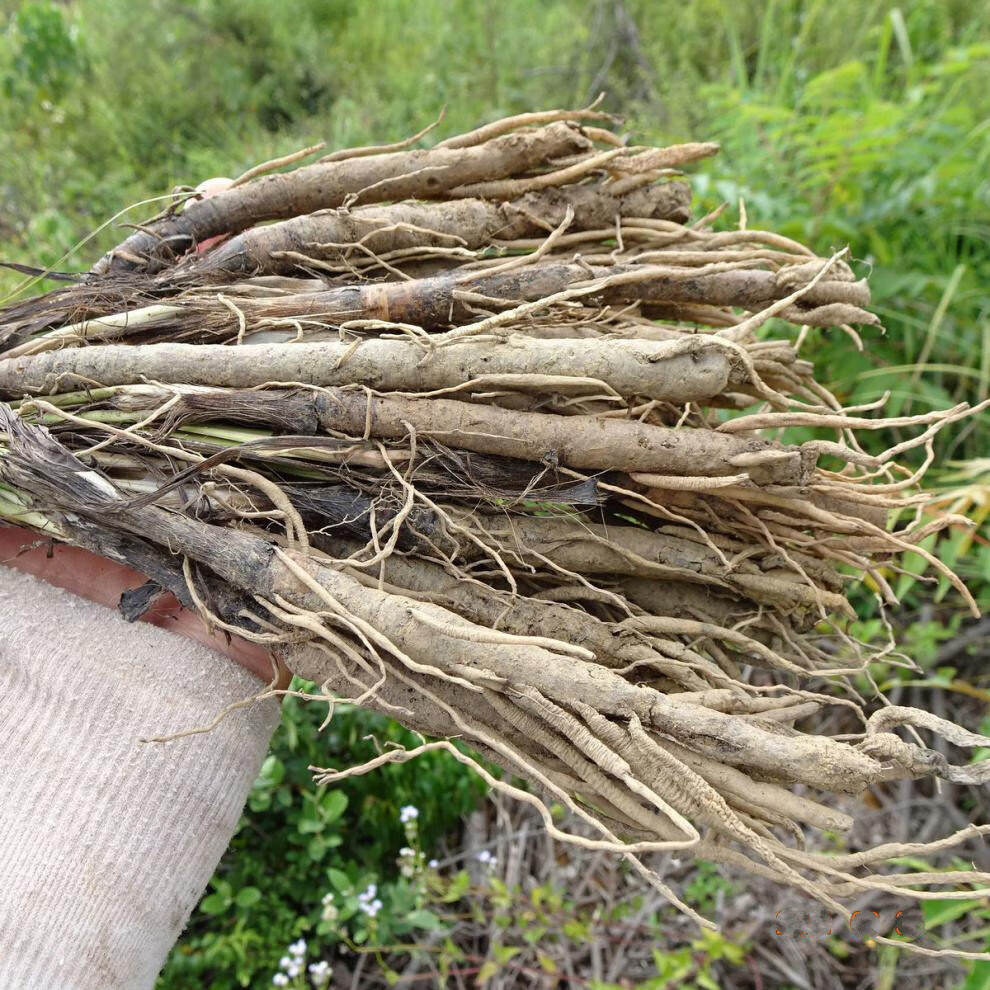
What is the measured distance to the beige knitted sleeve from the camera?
100 centimetres

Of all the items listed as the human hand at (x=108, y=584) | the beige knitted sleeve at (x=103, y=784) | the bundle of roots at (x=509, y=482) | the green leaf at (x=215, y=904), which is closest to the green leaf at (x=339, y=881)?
the green leaf at (x=215, y=904)

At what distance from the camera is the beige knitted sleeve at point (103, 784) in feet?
3.29

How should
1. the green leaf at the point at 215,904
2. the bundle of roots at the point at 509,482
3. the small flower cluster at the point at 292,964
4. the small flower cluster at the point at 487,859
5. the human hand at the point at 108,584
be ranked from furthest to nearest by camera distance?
the small flower cluster at the point at 487,859
the green leaf at the point at 215,904
the small flower cluster at the point at 292,964
the human hand at the point at 108,584
the bundle of roots at the point at 509,482

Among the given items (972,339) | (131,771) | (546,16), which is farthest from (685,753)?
(546,16)

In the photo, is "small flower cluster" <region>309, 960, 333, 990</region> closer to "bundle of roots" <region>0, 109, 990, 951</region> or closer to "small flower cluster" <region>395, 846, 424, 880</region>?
"small flower cluster" <region>395, 846, 424, 880</region>

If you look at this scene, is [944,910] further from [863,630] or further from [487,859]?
[487,859]

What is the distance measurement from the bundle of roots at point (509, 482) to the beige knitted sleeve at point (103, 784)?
0.12 metres

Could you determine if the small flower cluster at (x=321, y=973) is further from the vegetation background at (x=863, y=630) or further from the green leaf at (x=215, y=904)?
the green leaf at (x=215, y=904)

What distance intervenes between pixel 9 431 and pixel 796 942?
5.98 ft

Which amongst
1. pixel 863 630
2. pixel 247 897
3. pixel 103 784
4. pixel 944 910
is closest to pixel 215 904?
pixel 247 897

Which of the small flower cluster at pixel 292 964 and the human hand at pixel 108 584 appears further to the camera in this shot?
the small flower cluster at pixel 292 964

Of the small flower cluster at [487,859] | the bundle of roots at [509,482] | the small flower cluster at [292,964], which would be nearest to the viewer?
the bundle of roots at [509,482]

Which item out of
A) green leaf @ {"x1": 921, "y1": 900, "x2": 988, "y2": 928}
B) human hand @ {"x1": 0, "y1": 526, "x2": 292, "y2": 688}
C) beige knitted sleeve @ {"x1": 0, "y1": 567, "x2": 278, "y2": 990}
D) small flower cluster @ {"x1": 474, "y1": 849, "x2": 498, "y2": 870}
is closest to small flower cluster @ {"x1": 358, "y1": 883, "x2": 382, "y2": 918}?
small flower cluster @ {"x1": 474, "y1": 849, "x2": 498, "y2": 870}

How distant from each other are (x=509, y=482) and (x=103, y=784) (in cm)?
69
